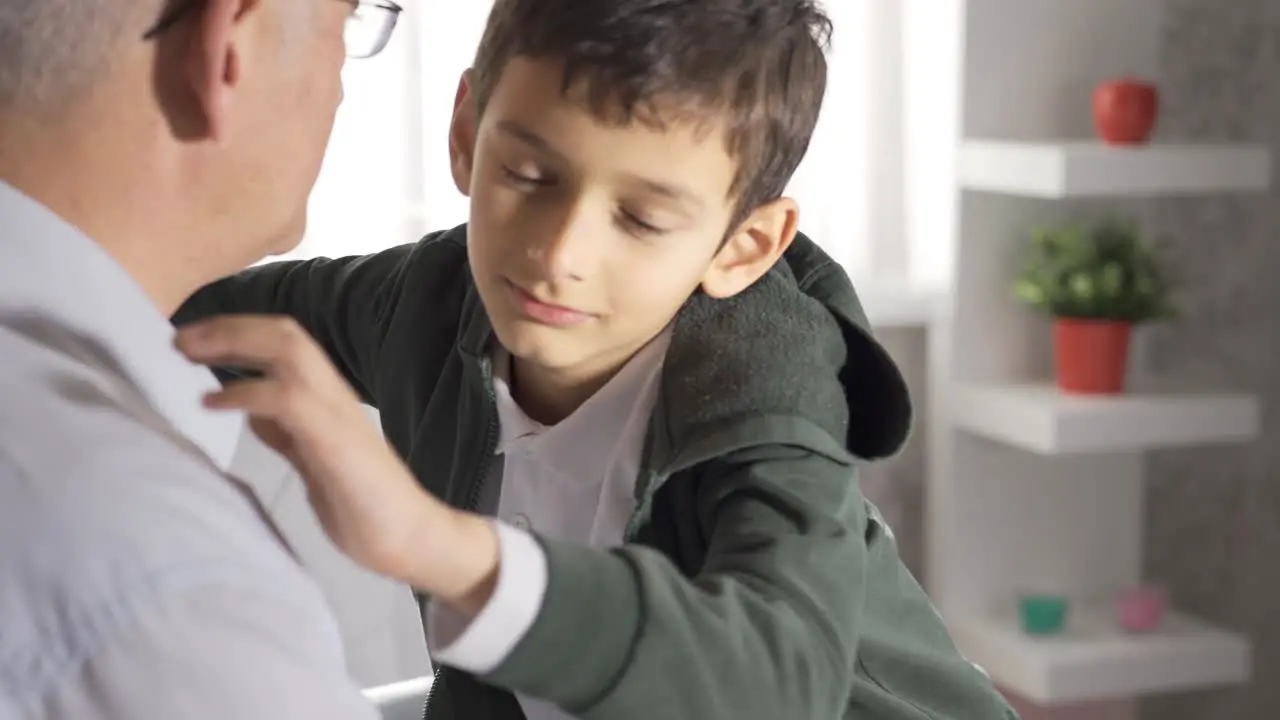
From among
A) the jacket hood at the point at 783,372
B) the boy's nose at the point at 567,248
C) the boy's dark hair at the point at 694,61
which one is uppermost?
the boy's dark hair at the point at 694,61

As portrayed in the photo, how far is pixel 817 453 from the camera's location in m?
1.00

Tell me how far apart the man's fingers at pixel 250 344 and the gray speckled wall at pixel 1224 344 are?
200 centimetres

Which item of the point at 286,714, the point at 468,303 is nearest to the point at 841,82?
the point at 468,303

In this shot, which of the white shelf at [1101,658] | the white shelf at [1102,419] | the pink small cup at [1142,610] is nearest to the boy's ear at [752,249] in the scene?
the white shelf at [1102,419]

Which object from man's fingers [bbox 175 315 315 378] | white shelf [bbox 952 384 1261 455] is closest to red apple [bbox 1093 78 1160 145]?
white shelf [bbox 952 384 1261 455]

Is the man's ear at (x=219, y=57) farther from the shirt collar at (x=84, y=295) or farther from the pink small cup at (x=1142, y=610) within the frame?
the pink small cup at (x=1142, y=610)

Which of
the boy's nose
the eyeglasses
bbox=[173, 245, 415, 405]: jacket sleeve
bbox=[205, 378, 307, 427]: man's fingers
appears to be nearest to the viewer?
bbox=[205, 378, 307, 427]: man's fingers

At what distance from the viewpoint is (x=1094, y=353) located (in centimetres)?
222

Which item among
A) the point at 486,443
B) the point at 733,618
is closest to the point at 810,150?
the point at 486,443

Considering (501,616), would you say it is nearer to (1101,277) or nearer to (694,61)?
(694,61)

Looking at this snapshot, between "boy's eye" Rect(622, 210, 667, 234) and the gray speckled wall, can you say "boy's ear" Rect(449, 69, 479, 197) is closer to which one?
"boy's eye" Rect(622, 210, 667, 234)

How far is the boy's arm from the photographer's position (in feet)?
2.64

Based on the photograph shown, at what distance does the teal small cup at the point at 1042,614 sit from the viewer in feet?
7.53

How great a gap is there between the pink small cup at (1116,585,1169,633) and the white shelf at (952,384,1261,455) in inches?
9.5
